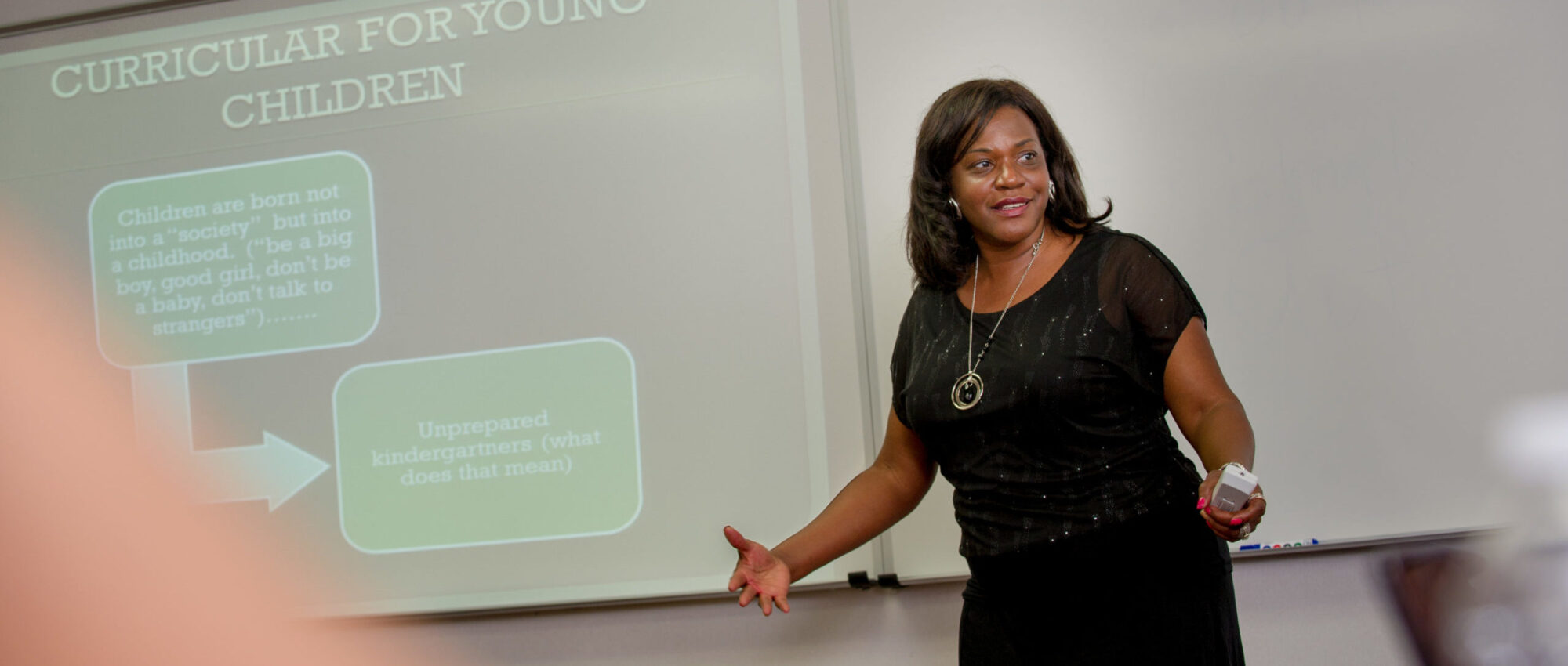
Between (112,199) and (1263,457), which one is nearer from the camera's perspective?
(1263,457)

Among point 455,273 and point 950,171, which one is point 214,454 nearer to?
point 455,273

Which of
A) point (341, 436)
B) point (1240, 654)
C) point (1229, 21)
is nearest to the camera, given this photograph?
point (1240, 654)

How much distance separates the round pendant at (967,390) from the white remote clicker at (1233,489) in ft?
1.07

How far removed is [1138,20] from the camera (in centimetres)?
192

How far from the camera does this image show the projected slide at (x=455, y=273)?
2.00m

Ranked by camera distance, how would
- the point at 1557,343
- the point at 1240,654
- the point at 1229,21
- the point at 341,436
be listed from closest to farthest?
the point at 1240,654, the point at 1557,343, the point at 1229,21, the point at 341,436

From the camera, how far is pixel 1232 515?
1.03 m

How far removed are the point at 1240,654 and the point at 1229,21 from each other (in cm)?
111

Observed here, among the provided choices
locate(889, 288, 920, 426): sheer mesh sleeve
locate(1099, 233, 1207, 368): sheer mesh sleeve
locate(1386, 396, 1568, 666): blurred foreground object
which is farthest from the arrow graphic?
locate(1386, 396, 1568, 666): blurred foreground object

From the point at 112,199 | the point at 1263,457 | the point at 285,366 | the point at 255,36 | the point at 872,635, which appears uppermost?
the point at 255,36

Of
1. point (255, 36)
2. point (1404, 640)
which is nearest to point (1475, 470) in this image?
point (1404, 640)

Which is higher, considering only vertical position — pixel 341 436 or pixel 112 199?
pixel 112 199

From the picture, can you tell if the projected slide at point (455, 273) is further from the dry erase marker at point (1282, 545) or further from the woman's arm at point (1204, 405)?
the woman's arm at point (1204, 405)

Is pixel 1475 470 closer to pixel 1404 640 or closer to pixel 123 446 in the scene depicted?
pixel 1404 640
